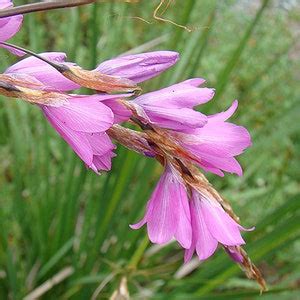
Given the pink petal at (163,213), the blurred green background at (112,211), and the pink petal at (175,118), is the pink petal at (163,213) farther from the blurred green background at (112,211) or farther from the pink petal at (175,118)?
the blurred green background at (112,211)

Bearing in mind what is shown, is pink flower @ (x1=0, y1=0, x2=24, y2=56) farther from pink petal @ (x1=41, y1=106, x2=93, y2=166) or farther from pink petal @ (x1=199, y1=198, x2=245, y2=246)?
pink petal @ (x1=199, y1=198, x2=245, y2=246)

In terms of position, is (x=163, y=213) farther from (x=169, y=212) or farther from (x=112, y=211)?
(x=112, y=211)

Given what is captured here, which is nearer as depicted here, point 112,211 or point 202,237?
point 202,237

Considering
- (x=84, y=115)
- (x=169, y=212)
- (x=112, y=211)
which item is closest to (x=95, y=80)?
(x=84, y=115)

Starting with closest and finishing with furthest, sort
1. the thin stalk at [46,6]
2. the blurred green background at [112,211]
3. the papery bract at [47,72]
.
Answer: the thin stalk at [46,6] → the papery bract at [47,72] → the blurred green background at [112,211]

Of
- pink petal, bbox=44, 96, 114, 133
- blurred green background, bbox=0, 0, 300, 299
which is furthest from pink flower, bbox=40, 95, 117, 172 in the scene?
blurred green background, bbox=0, 0, 300, 299

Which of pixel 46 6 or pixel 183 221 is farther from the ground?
pixel 46 6

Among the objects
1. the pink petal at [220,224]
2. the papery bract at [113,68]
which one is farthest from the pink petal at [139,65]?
the pink petal at [220,224]
